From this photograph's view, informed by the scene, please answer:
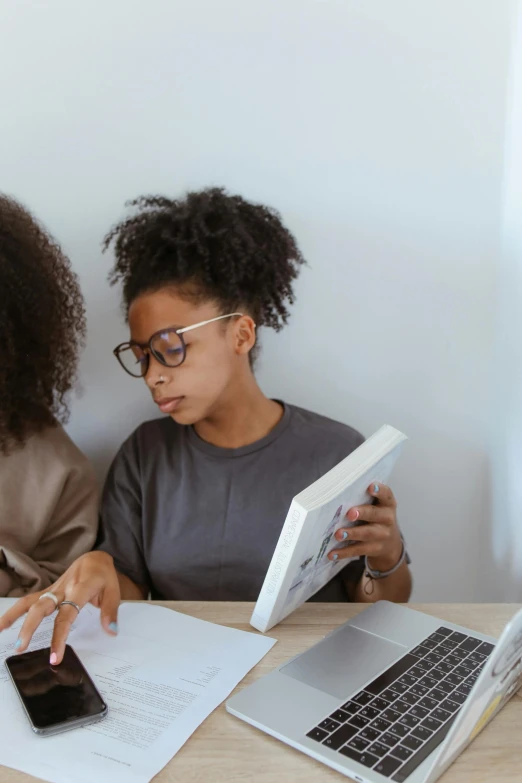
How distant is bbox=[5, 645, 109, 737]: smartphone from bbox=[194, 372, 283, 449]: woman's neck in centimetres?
44

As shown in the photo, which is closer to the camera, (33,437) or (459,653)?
(459,653)

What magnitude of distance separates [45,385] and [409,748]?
80 centimetres

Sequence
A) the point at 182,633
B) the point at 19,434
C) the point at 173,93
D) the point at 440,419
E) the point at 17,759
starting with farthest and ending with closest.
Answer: the point at 440,419
the point at 173,93
the point at 19,434
the point at 182,633
the point at 17,759

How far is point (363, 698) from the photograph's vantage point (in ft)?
2.36

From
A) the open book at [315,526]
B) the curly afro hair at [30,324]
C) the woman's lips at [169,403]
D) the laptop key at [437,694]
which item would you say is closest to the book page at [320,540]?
the open book at [315,526]

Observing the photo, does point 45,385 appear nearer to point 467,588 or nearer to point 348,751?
point 348,751

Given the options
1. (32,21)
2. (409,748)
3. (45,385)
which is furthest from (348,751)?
(32,21)

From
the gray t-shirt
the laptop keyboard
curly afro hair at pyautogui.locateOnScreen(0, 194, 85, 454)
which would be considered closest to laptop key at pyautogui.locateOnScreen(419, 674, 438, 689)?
the laptop keyboard

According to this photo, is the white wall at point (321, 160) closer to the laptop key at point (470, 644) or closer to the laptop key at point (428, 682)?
the laptop key at point (470, 644)

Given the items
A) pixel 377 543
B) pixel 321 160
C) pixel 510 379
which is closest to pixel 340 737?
pixel 377 543

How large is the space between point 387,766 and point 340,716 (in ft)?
0.26

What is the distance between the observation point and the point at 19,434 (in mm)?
1111

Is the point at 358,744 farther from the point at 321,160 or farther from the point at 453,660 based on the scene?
the point at 321,160

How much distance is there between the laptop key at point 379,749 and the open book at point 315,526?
0.23 m
